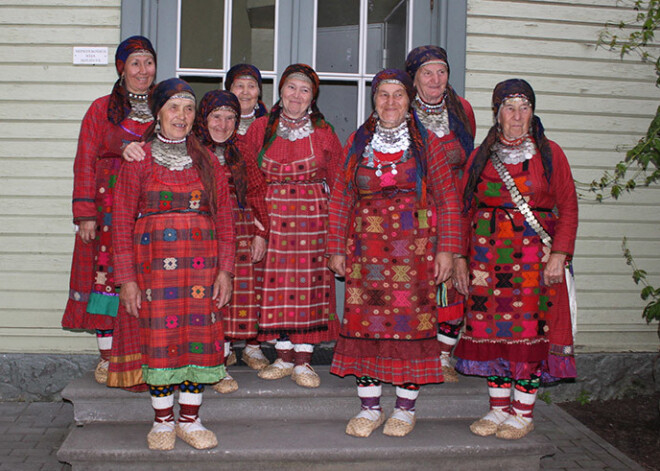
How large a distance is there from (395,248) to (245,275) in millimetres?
924

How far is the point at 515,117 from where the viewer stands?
3.38 meters

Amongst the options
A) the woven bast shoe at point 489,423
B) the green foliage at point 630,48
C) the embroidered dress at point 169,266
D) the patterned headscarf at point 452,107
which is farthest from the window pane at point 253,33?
the woven bast shoe at point 489,423

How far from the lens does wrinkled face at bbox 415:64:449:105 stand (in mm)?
3691

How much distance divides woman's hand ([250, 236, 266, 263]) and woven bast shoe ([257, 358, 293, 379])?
685mm

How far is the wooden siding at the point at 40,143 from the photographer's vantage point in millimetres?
4469

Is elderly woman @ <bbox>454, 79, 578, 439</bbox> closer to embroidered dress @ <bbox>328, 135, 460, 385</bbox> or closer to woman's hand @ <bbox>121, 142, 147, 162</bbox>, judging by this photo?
embroidered dress @ <bbox>328, 135, 460, 385</bbox>

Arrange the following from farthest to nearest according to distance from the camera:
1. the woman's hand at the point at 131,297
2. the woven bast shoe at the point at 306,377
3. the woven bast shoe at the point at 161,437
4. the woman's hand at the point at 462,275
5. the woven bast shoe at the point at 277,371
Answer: the woven bast shoe at the point at 277,371 → the woven bast shoe at the point at 306,377 → the woman's hand at the point at 462,275 → the woven bast shoe at the point at 161,437 → the woman's hand at the point at 131,297

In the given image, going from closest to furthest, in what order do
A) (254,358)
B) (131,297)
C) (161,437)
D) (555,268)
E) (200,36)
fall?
(131,297) → (161,437) → (555,268) → (254,358) → (200,36)

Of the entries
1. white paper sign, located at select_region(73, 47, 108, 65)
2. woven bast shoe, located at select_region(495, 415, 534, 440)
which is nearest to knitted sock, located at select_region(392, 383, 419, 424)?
woven bast shoe, located at select_region(495, 415, 534, 440)

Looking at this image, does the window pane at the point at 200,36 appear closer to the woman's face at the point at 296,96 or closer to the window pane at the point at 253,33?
the window pane at the point at 253,33

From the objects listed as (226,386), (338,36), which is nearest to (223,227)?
(226,386)

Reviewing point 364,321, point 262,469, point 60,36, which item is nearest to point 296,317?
point 364,321

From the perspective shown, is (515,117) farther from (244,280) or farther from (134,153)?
(134,153)

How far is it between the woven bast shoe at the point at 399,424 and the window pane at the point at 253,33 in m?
2.61
